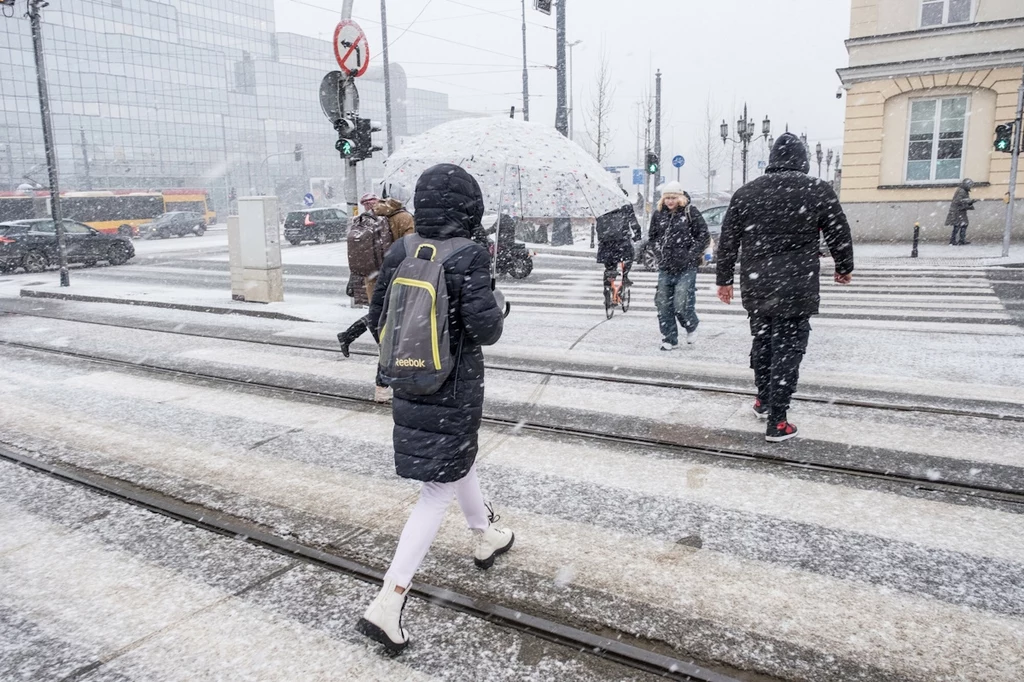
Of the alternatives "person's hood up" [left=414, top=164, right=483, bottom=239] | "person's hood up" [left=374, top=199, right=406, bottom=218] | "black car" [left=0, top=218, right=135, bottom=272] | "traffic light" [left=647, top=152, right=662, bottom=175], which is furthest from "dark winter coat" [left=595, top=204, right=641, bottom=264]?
"black car" [left=0, top=218, right=135, bottom=272]

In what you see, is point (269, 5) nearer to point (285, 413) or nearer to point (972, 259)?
point (972, 259)

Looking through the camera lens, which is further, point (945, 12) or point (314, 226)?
point (314, 226)

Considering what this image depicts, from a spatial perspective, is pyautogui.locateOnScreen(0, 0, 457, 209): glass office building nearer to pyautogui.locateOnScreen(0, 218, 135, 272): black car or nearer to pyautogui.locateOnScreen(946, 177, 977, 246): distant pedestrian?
pyautogui.locateOnScreen(0, 218, 135, 272): black car

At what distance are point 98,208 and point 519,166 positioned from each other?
4080 cm

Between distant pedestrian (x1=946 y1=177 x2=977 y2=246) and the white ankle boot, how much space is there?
21796mm

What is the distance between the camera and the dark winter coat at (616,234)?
1034cm

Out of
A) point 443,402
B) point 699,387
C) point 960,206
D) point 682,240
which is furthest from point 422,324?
point 960,206

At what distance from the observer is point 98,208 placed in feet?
133

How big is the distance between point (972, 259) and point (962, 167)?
19.4ft

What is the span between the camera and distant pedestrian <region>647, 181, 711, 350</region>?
8164mm

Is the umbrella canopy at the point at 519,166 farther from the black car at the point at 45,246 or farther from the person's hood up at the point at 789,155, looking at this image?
the black car at the point at 45,246

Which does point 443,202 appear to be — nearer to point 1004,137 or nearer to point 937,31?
point 1004,137

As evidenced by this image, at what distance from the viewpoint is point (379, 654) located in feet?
9.55

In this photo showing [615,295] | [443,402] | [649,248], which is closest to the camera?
[443,402]
